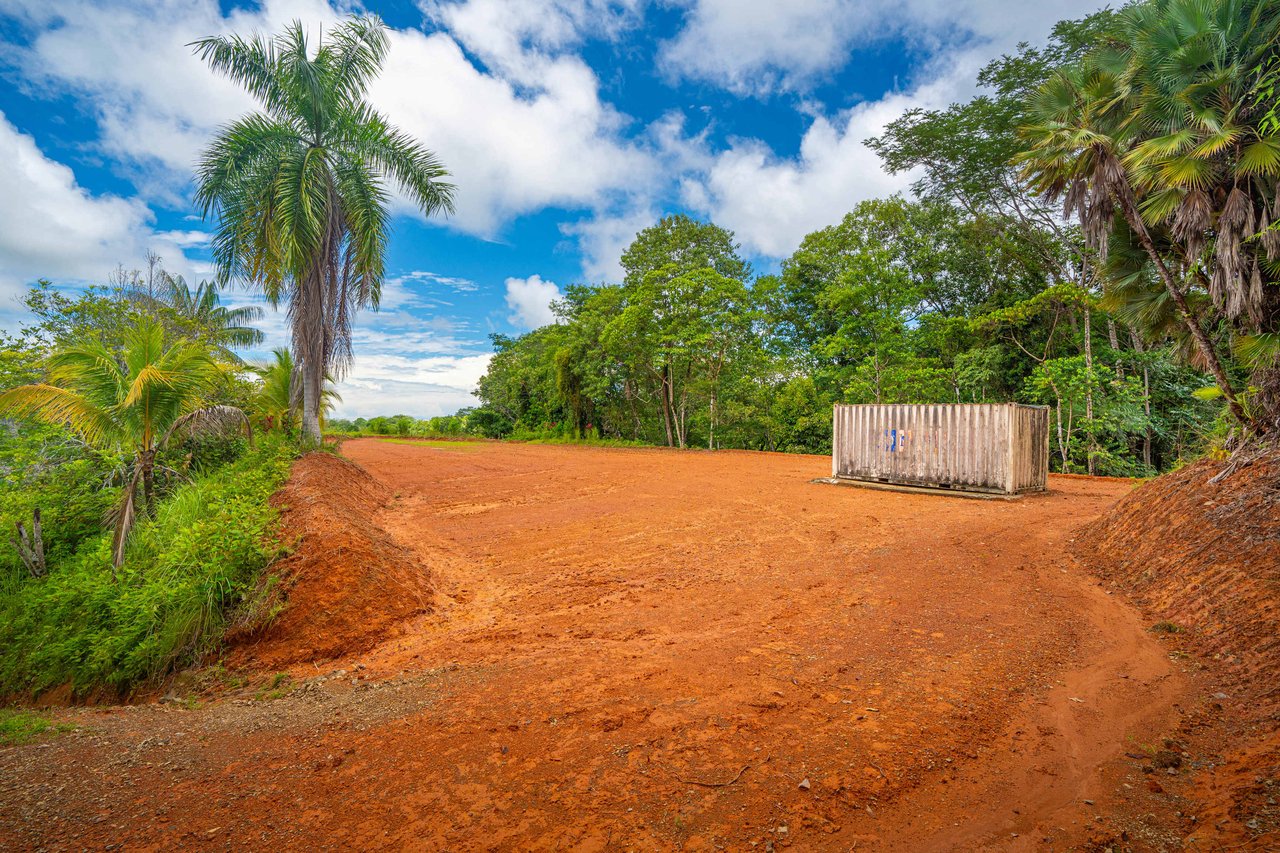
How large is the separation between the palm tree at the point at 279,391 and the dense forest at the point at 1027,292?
550 inches

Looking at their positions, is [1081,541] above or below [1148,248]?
below

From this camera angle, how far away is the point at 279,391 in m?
15.2

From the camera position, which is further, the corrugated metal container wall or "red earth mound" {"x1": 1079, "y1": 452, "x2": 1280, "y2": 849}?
the corrugated metal container wall

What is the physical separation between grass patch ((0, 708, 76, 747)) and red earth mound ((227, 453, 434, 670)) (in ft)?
4.24

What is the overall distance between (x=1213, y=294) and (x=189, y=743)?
10864 mm

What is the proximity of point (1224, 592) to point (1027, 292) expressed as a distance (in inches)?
814

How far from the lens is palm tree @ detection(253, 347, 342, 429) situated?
574 inches

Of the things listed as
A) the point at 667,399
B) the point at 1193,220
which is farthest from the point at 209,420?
the point at 667,399

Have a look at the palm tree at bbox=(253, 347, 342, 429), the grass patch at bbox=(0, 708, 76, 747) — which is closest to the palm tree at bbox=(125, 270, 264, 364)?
the palm tree at bbox=(253, 347, 342, 429)

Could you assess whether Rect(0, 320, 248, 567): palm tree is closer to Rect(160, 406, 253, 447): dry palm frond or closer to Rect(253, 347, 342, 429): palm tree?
Rect(160, 406, 253, 447): dry palm frond

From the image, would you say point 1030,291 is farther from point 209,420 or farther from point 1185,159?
point 209,420

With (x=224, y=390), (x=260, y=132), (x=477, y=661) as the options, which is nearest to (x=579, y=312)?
(x=260, y=132)

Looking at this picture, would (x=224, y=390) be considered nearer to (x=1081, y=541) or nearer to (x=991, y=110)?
(x=1081, y=541)

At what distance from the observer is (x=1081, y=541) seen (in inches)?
278
